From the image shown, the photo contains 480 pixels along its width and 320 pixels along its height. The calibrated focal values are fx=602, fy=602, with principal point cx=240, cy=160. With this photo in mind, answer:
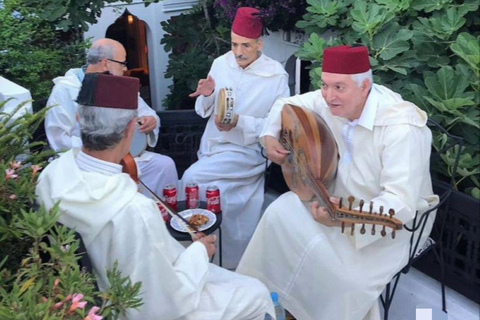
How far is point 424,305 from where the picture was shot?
9.89ft

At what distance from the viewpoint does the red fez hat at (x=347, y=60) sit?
106 inches

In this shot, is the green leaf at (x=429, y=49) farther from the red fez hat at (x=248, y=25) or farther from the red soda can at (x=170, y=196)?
the red soda can at (x=170, y=196)

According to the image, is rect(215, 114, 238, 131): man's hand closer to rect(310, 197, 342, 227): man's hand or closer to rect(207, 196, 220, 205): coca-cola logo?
rect(207, 196, 220, 205): coca-cola logo

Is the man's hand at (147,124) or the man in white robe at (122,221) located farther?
the man's hand at (147,124)

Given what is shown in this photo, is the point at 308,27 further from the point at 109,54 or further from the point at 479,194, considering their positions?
the point at 479,194

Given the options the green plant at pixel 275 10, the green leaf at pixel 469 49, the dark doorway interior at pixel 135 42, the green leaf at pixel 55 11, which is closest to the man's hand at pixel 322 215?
the green leaf at pixel 469 49

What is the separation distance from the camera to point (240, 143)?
12.8 ft

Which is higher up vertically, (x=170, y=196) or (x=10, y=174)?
(x=10, y=174)

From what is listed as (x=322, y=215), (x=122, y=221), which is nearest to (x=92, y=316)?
(x=122, y=221)

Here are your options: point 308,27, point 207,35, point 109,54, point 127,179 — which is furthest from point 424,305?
point 207,35

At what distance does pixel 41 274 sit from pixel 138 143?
204cm

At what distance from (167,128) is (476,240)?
2.21 m

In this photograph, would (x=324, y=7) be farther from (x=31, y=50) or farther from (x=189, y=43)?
(x=189, y=43)

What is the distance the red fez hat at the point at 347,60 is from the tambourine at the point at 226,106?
3.18 ft
